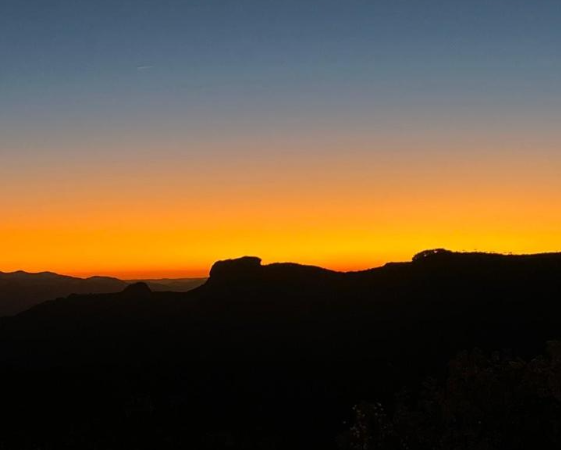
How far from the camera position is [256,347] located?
105688 mm

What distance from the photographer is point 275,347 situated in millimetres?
104688

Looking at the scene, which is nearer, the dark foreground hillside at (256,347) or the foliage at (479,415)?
the foliage at (479,415)

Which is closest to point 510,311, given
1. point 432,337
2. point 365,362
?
point 432,337

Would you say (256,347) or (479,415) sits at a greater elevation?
(479,415)

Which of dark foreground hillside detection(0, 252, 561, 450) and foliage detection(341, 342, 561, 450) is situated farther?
dark foreground hillside detection(0, 252, 561, 450)

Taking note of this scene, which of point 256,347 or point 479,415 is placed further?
point 256,347

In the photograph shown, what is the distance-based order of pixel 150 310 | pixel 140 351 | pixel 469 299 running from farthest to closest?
pixel 150 310 → pixel 140 351 → pixel 469 299

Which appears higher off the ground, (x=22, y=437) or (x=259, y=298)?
(x=259, y=298)

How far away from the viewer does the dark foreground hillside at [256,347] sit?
71.8 metres

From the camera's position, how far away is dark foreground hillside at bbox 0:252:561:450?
71.8 metres

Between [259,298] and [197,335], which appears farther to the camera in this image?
[259,298]

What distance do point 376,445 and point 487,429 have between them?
211 inches

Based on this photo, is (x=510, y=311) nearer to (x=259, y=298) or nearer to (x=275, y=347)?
(x=275, y=347)

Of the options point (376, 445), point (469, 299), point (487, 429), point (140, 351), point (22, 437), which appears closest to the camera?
A: point (487, 429)
